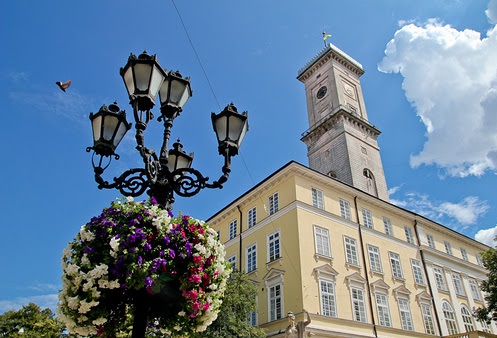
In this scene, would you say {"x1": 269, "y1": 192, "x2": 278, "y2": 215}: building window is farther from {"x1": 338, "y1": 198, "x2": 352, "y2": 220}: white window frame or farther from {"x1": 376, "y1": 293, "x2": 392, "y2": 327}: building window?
{"x1": 376, "y1": 293, "x2": 392, "y2": 327}: building window

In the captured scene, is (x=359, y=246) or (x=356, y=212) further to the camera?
(x=356, y=212)

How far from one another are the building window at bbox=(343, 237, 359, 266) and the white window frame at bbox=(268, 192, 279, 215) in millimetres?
4745

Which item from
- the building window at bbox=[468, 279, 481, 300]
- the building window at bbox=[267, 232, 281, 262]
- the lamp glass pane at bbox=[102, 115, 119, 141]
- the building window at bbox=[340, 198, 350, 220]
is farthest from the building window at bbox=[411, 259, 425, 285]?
the lamp glass pane at bbox=[102, 115, 119, 141]

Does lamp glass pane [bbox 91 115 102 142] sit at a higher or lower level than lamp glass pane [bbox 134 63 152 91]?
lower

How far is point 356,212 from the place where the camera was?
26438mm

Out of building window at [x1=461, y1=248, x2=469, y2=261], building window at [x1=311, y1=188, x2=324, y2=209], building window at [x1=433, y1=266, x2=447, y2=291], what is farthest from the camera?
building window at [x1=461, y1=248, x2=469, y2=261]

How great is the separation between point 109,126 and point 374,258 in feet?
75.0

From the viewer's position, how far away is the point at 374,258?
25312 mm

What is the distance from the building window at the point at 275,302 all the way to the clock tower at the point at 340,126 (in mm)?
15352

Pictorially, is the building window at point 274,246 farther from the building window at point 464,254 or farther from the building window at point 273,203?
the building window at point 464,254

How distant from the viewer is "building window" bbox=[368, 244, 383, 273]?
24.9 metres

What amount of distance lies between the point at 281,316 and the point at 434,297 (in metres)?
13.2

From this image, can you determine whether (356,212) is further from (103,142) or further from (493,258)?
(103,142)

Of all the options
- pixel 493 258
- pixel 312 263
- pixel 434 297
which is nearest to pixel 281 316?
pixel 312 263
